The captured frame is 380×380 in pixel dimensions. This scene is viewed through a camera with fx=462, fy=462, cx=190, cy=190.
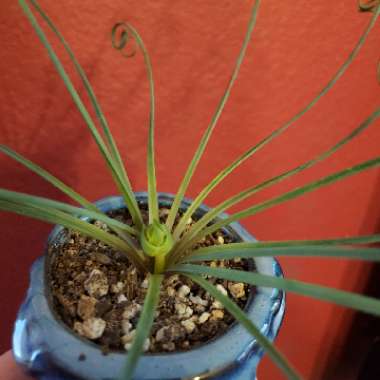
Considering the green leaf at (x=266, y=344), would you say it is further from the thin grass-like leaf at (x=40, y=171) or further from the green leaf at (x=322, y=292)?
the thin grass-like leaf at (x=40, y=171)

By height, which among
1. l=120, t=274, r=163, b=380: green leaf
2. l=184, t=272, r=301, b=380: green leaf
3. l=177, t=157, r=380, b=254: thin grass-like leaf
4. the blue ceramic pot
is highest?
l=177, t=157, r=380, b=254: thin grass-like leaf

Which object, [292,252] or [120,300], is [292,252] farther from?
[120,300]

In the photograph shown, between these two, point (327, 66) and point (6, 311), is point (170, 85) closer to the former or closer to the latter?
point (327, 66)

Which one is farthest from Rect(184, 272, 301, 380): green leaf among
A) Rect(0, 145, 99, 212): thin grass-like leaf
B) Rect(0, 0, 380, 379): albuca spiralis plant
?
Rect(0, 145, 99, 212): thin grass-like leaf

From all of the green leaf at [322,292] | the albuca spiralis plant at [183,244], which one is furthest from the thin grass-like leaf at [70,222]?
the green leaf at [322,292]

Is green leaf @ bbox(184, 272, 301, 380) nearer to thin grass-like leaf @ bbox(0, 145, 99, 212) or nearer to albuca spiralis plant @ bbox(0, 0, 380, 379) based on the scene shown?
albuca spiralis plant @ bbox(0, 0, 380, 379)
